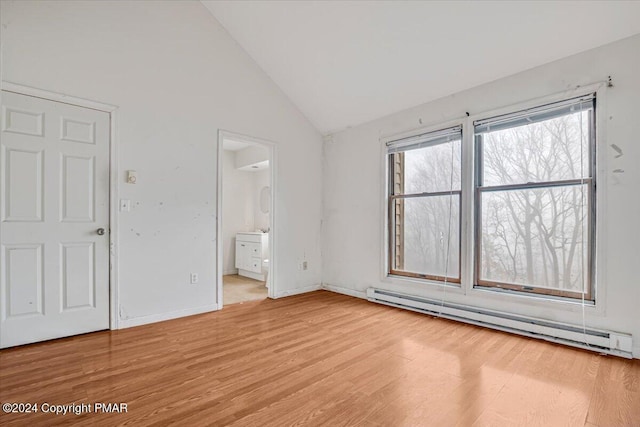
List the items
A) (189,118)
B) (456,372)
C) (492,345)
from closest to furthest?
1. (456,372)
2. (492,345)
3. (189,118)

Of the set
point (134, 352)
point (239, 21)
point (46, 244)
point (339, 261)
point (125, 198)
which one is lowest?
point (134, 352)

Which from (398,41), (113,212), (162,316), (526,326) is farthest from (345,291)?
(398,41)

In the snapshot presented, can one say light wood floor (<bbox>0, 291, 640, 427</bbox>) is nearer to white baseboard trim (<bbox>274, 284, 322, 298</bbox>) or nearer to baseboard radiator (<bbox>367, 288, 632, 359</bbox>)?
baseboard radiator (<bbox>367, 288, 632, 359</bbox>)

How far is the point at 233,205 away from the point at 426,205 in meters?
3.93

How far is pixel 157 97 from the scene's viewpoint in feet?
10.6

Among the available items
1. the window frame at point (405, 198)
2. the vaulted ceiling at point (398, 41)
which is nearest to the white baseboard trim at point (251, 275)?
the window frame at point (405, 198)

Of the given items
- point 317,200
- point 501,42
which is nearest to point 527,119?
point 501,42

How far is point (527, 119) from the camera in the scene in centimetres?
290

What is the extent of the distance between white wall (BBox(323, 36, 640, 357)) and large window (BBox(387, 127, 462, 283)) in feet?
0.59

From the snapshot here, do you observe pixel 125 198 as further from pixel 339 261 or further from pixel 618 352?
pixel 618 352

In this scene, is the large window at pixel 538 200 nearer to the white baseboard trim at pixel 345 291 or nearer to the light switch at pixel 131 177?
the white baseboard trim at pixel 345 291

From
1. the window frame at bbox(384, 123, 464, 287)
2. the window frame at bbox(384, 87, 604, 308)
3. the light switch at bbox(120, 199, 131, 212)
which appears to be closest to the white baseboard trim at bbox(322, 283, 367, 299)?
the window frame at bbox(384, 87, 604, 308)

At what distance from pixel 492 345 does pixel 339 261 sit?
2.38 m

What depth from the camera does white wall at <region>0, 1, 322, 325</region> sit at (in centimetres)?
268
